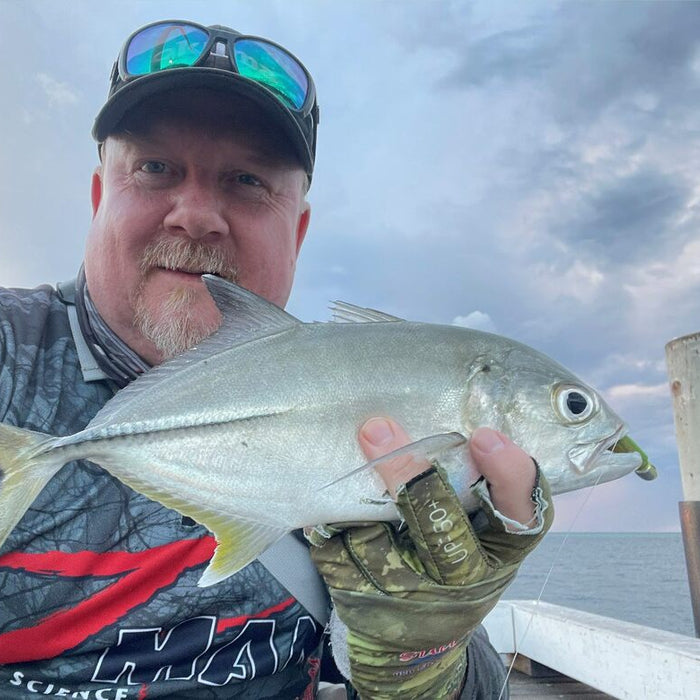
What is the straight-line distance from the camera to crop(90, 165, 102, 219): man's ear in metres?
3.03

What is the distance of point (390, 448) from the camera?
66.8 inches

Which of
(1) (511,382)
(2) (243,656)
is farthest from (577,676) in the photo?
(1) (511,382)

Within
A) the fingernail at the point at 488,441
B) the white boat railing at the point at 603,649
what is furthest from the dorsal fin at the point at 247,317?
the white boat railing at the point at 603,649

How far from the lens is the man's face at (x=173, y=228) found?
2.50 meters

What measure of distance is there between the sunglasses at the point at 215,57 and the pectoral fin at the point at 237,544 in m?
1.83

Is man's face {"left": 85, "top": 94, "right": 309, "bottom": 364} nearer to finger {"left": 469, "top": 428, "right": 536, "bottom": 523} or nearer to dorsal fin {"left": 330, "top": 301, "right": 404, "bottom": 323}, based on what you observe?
dorsal fin {"left": 330, "top": 301, "right": 404, "bottom": 323}

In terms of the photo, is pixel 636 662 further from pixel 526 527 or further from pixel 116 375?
pixel 116 375

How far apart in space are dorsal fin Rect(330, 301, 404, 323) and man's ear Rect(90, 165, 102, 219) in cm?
159

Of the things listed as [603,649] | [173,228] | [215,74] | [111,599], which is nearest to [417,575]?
[111,599]

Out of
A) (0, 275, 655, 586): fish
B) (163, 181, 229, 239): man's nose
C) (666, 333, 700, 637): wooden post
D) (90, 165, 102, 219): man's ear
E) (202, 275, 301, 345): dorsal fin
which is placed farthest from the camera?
(666, 333, 700, 637): wooden post

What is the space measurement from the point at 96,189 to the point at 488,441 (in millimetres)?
2408

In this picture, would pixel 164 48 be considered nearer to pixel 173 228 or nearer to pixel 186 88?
pixel 186 88

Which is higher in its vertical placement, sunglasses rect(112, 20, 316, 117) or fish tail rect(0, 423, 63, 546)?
sunglasses rect(112, 20, 316, 117)

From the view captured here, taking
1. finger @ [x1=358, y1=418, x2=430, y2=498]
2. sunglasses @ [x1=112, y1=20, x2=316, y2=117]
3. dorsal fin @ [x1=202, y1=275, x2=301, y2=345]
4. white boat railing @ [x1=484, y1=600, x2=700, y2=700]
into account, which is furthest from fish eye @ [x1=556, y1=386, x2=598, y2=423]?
white boat railing @ [x1=484, y1=600, x2=700, y2=700]
